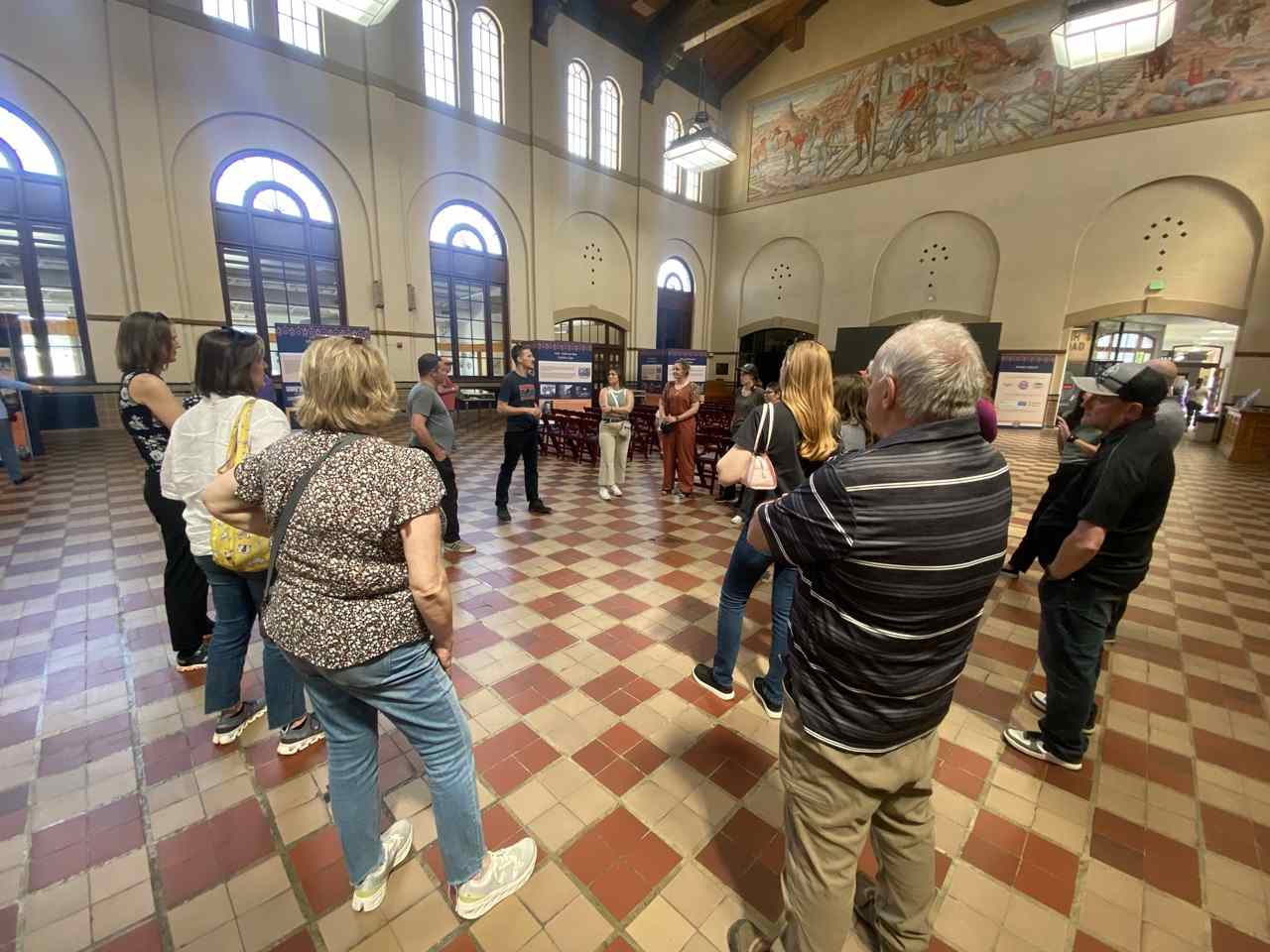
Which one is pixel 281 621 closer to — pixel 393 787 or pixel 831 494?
pixel 393 787

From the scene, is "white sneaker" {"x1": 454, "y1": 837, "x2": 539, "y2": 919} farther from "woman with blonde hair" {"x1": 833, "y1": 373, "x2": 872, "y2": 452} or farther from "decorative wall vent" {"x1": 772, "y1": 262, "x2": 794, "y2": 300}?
"decorative wall vent" {"x1": 772, "y1": 262, "x2": 794, "y2": 300}

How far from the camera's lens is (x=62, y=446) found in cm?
782

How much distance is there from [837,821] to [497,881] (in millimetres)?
1001

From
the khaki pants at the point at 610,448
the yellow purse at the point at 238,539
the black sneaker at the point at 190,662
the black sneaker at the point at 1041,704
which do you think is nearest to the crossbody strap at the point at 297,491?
the yellow purse at the point at 238,539

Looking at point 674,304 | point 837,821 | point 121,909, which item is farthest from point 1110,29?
point 674,304

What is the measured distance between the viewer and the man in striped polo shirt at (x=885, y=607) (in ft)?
3.31

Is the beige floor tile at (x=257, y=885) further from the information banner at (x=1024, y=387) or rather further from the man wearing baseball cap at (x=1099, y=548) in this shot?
the information banner at (x=1024, y=387)

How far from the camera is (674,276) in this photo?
16.8m

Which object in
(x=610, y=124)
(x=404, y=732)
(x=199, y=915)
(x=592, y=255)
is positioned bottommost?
(x=199, y=915)

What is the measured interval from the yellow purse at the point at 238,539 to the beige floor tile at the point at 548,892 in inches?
52.1

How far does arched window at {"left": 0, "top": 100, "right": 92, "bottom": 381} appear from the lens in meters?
7.52

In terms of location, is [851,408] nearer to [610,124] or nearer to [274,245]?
[274,245]

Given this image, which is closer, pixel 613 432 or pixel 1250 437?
pixel 613 432

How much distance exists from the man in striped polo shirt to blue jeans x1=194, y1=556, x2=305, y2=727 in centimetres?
181
